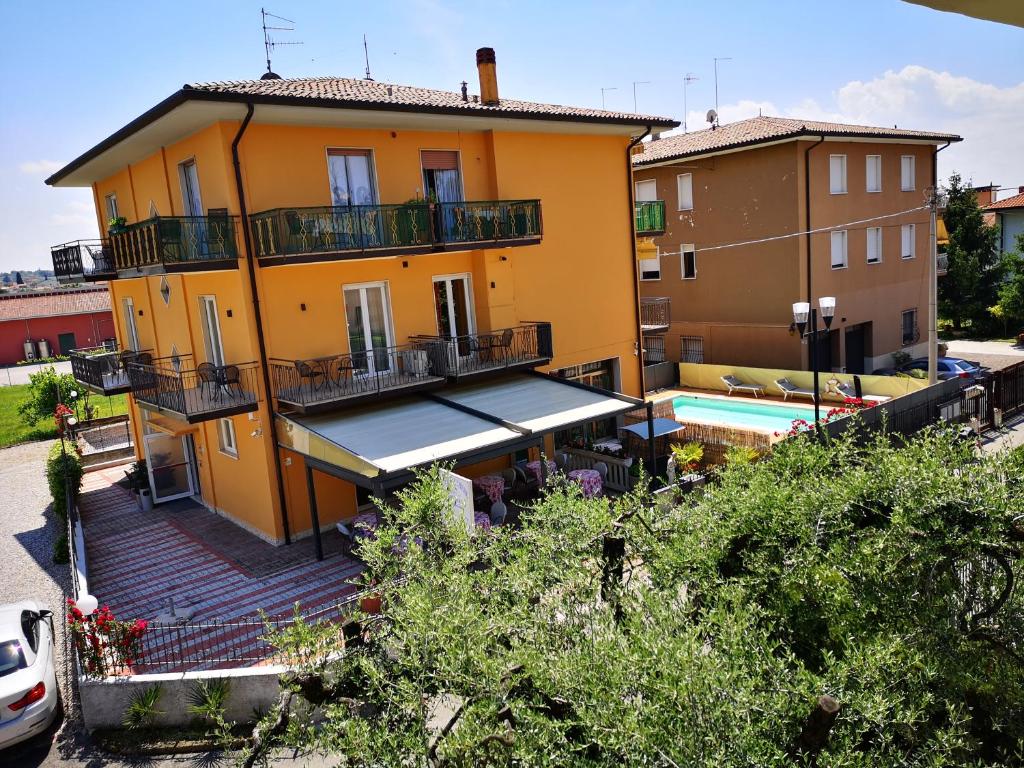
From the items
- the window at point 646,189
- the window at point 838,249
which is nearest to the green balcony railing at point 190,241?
the window at point 646,189

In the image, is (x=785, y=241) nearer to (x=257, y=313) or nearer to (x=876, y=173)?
(x=876, y=173)

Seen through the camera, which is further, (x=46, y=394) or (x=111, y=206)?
(x=46, y=394)

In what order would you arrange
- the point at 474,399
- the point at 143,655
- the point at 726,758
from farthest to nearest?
the point at 474,399, the point at 143,655, the point at 726,758

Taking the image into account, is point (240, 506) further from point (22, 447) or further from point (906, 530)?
point (22, 447)

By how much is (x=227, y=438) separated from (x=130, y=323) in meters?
7.86

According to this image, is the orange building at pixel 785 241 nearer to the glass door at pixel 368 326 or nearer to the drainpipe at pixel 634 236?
the drainpipe at pixel 634 236

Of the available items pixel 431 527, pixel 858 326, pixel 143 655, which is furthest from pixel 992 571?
pixel 858 326

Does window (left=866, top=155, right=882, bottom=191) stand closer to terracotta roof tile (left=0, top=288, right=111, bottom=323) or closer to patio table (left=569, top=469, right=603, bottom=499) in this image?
patio table (left=569, top=469, right=603, bottom=499)

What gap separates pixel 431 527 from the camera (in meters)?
8.05

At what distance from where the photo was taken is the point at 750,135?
2889cm

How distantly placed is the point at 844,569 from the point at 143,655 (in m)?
10.6

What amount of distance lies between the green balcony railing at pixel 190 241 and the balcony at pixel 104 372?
5.05 meters

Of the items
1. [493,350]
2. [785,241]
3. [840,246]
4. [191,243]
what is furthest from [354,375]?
[840,246]

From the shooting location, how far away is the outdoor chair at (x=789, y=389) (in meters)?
27.1
